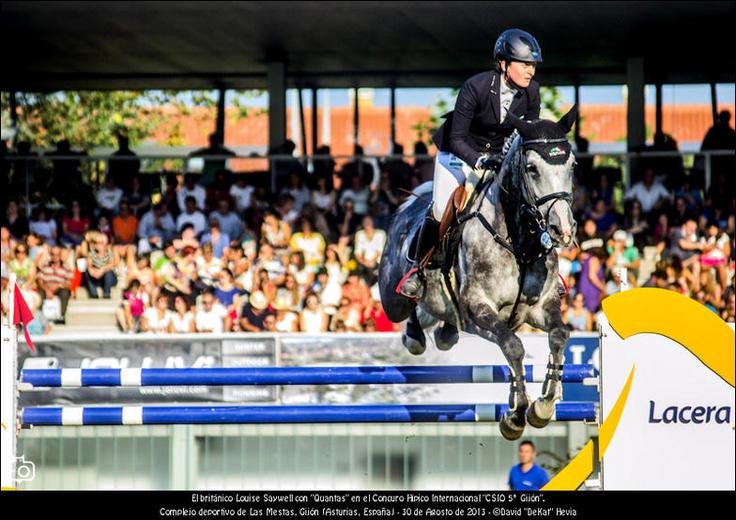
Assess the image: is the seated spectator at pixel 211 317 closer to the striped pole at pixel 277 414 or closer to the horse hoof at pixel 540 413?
the striped pole at pixel 277 414

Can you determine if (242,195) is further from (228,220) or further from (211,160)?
(211,160)

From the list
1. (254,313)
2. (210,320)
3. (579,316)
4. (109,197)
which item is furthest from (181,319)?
(579,316)

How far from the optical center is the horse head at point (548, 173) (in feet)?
19.2

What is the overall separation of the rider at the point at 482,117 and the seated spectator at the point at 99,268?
719cm

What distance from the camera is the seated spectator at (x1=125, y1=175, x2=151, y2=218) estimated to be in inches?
559

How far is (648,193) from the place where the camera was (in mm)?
13719

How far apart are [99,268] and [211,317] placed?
7.62ft

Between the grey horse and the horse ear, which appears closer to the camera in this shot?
the grey horse

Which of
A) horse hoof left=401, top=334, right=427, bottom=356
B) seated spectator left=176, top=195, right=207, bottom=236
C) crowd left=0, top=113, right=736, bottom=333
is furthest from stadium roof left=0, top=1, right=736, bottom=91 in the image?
horse hoof left=401, top=334, right=427, bottom=356

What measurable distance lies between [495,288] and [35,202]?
29.9 ft

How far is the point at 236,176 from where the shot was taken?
14680mm

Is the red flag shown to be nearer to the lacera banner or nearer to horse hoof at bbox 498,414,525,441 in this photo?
horse hoof at bbox 498,414,525,441

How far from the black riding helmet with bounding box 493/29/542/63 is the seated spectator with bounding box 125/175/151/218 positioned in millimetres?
8419
